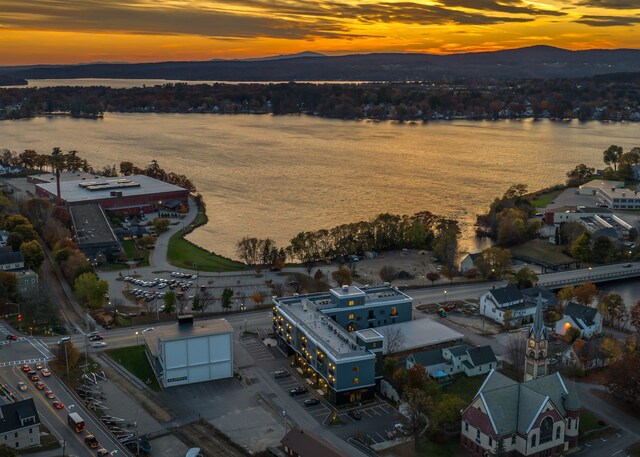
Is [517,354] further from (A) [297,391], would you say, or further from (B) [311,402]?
(A) [297,391]

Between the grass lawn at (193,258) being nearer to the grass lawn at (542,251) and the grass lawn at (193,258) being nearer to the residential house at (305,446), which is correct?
the grass lawn at (542,251)

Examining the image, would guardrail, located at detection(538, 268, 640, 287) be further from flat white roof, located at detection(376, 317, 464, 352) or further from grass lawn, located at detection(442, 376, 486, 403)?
grass lawn, located at detection(442, 376, 486, 403)

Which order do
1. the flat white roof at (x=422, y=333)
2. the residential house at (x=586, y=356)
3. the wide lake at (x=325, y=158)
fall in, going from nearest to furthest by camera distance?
the residential house at (x=586, y=356), the flat white roof at (x=422, y=333), the wide lake at (x=325, y=158)

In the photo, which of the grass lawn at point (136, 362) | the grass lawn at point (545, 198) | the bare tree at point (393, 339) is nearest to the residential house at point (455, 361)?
the bare tree at point (393, 339)

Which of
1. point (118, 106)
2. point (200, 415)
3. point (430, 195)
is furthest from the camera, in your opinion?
point (118, 106)

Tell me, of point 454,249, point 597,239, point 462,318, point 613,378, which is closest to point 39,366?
point 462,318

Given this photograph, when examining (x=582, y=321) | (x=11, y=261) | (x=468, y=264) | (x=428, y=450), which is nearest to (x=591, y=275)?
(x=468, y=264)

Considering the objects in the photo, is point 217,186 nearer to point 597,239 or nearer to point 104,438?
point 597,239
